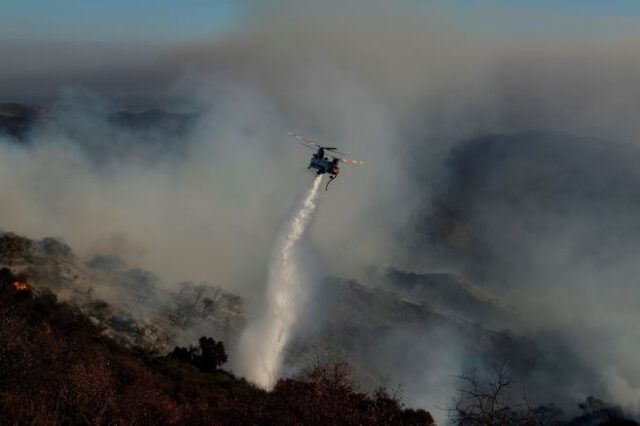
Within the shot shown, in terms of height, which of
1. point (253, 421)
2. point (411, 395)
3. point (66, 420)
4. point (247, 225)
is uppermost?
point (247, 225)

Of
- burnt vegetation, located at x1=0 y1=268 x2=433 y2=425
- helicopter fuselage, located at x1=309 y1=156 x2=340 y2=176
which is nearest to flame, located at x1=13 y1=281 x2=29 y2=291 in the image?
burnt vegetation, located at x1=0 y1=268 x2=433 y2=425

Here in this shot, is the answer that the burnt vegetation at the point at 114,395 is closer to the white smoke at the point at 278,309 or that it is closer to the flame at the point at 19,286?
the flame at the point at 19,286

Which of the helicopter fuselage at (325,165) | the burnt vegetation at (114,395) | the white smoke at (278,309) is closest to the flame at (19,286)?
the burnt vegetation at (114,395)

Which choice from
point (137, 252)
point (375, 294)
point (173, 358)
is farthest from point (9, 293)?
point (375, 294)

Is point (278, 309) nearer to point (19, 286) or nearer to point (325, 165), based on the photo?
point (325, 165)

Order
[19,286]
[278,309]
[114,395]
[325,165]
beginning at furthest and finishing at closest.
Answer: [278,309] < [19,286] < [325,165] < [114,395]

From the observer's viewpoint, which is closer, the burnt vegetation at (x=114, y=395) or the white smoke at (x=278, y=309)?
the burnt vegetation at (x=114, y=395)

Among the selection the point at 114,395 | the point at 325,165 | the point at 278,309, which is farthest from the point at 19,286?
the point at 278,309

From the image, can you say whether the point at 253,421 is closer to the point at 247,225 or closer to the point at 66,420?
the point at 66,420
